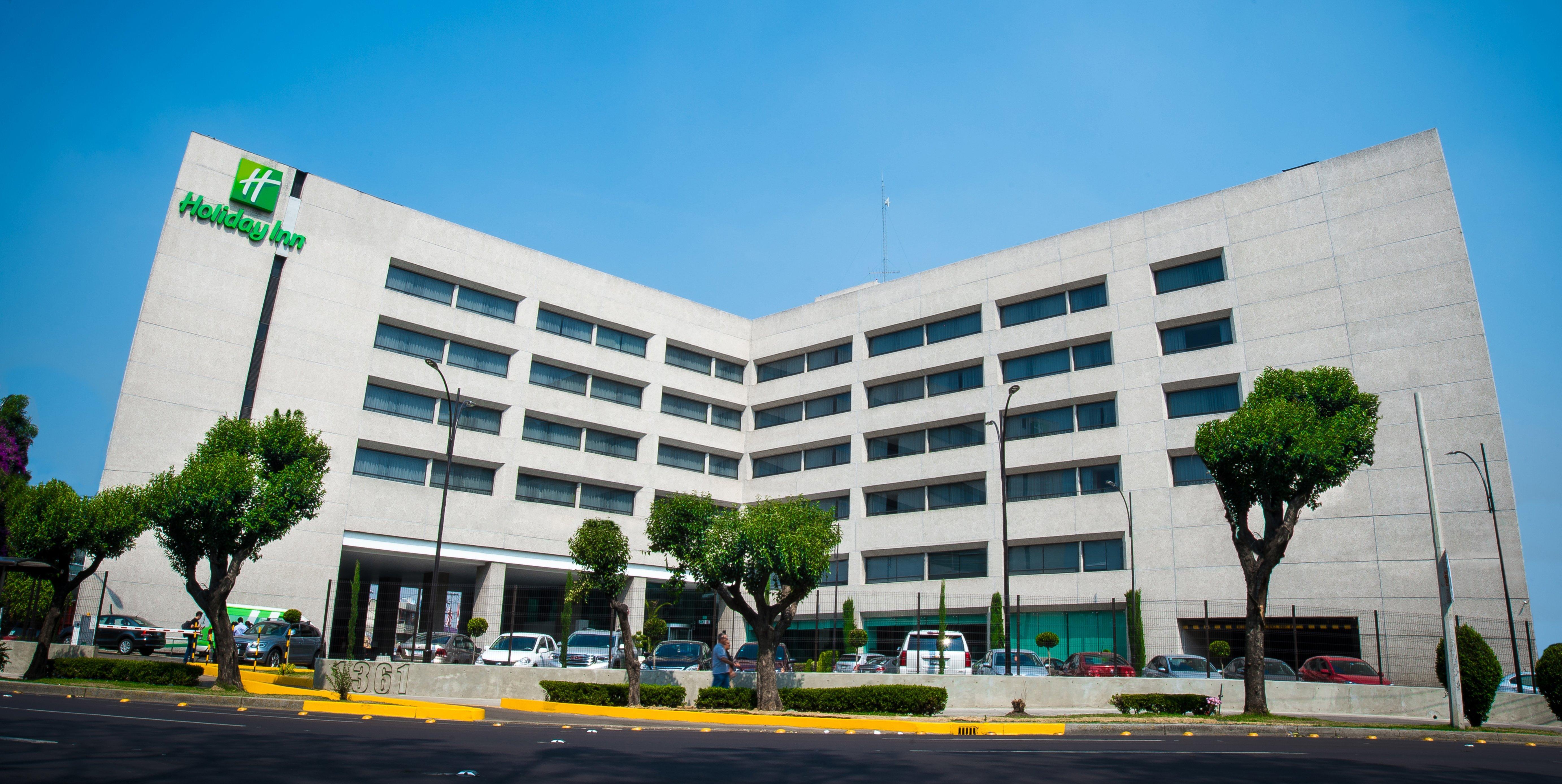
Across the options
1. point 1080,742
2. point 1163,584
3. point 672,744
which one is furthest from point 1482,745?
point 1163,584

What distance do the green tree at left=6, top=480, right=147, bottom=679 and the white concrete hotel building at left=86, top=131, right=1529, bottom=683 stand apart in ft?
29.9

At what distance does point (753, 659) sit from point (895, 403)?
19.5 metres

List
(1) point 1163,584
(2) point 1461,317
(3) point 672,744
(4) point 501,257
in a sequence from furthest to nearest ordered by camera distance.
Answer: (4) point 501,257, (1) point 1163,584, (2) point 1461,317, (3) point 672,744

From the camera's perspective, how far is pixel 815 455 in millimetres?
53312

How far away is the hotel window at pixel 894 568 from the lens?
156 feet

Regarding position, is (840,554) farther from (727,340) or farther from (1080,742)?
(1080,742)

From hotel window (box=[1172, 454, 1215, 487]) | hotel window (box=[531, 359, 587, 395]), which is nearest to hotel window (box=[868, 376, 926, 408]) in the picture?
hotel window (box=[1172, 454, 1215, 487])

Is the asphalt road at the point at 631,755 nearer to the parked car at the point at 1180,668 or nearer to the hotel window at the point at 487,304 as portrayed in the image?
the parked car at the point at 1180,668

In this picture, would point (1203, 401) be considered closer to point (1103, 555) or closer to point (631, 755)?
point (1103, 555)

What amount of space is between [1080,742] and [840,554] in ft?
112

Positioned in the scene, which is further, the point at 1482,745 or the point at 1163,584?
the point at 1163,584

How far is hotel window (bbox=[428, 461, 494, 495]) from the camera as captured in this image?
144ft

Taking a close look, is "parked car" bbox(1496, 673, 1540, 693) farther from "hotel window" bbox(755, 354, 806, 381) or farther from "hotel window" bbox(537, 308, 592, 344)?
"hotel window" bbox(537, 308, 592, 344)

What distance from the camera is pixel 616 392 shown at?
5116 cm
